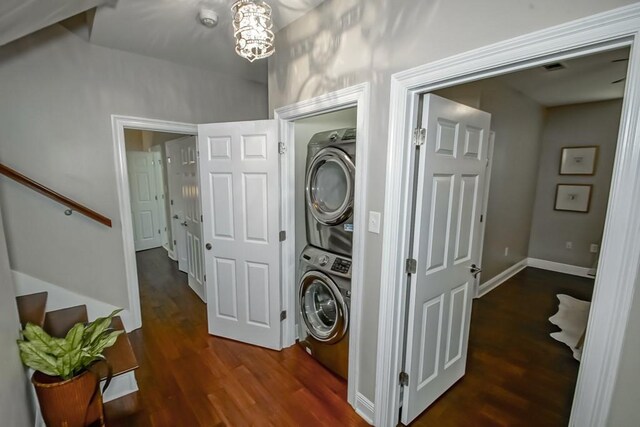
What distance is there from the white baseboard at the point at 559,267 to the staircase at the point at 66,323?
5582 mm

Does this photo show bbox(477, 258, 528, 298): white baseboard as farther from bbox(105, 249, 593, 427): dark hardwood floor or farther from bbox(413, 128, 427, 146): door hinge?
bbox(413, 128, 427, 146): door hinge

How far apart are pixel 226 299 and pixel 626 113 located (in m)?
2.69

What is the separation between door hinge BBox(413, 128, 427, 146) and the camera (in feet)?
4.64

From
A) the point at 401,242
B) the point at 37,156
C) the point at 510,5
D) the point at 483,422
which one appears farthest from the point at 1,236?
the point at 483,422

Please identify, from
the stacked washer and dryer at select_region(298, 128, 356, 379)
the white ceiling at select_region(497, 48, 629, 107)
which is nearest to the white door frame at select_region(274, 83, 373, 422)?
the stacked washer and dryer at select_region(298, 128, 356, 379)

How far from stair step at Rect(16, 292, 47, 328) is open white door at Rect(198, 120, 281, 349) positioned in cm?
110

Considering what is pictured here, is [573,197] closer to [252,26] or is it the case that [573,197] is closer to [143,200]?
[252,26]

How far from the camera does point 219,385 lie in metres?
1.98

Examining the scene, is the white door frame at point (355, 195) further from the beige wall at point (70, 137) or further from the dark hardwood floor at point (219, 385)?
the beige wall at point (70, 137)

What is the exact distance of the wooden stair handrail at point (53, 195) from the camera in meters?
1.94

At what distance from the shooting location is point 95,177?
7.87ft

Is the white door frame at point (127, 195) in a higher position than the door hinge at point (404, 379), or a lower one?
higher

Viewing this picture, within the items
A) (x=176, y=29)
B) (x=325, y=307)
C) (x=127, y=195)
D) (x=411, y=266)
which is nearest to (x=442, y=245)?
(x=411, y=266)

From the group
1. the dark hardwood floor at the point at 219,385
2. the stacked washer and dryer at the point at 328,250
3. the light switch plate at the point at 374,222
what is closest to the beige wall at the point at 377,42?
the light switch plate at the point at 374,222
